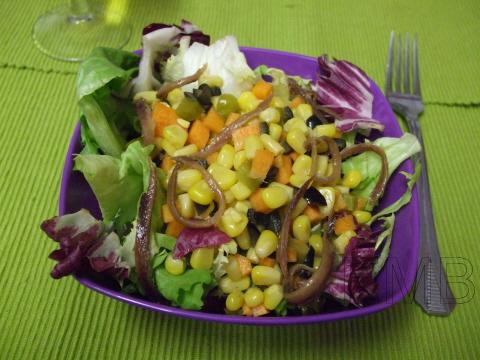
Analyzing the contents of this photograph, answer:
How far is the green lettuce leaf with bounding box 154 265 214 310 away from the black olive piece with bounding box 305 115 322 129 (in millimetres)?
677

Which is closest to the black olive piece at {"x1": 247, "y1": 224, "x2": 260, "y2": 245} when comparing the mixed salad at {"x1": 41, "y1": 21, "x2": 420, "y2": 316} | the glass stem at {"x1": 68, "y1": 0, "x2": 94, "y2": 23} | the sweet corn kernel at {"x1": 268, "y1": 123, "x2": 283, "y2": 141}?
the mixed salad at {"x1": 41, "y1": 21, "x2": 420, "y2": 316}

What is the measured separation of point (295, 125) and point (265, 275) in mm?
542

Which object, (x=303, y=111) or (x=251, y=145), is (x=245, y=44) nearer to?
(x=303, y=111)

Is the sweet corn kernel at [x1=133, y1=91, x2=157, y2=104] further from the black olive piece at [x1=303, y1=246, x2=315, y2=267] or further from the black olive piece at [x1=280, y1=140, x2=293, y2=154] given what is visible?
the black olive piece at [x1=303, y1=246, x2=315, y2=267]

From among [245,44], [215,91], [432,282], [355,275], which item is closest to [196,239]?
[355,275]

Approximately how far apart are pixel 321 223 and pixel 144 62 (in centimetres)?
88

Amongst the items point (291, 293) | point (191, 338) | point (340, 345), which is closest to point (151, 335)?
point (191, 338)

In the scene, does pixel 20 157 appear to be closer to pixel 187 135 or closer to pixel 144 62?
pixel 144 62

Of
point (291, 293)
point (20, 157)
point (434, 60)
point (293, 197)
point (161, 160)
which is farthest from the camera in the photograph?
point (434, 60)

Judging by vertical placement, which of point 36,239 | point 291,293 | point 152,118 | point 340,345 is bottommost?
point 340,345

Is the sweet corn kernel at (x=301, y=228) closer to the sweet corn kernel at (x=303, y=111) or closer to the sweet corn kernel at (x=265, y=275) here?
the sweet corn kernel at (x=265, y=275)

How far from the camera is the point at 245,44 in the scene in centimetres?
228

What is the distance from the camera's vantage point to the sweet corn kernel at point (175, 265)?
1264mm

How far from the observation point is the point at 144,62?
5.35 feet
